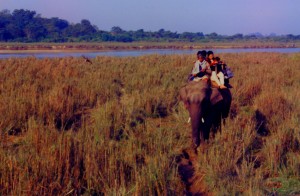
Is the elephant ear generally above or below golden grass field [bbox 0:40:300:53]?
above

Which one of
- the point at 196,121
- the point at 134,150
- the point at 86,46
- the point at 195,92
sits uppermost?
the point at 195,92

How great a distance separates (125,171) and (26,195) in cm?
125

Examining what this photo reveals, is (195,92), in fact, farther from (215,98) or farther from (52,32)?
(52,32)

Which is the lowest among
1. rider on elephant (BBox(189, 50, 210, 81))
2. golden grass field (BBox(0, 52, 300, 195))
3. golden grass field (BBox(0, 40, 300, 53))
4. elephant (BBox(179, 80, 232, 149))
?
golden grass field (BBox(0, 40, 300, 53))

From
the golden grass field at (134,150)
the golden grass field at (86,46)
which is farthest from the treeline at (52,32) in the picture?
the golden grass field at (134,150)

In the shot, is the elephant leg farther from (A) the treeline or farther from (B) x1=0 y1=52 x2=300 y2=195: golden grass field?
(A) the treeline

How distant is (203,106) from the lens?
5.57m

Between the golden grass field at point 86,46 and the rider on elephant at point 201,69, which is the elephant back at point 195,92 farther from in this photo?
the golden grass field at point 86,46

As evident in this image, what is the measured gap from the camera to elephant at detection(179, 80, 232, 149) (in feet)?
18.0

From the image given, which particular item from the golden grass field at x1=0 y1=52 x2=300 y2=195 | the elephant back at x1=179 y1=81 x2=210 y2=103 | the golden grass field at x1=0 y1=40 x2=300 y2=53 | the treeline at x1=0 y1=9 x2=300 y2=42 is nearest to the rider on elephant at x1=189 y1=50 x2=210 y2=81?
the elephant back at x1=179 y1=81 x2=210 y2=103

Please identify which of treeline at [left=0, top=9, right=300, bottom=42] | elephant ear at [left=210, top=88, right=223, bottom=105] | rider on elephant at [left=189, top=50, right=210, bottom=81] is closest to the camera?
elephant ear at [left=210, top=88, right=223, bottom=105]

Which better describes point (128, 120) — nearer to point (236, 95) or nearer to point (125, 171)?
point (125, 171)

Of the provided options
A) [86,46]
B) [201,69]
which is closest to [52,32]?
[86,46]

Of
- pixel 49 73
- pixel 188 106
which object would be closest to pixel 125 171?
pixel 188 106
